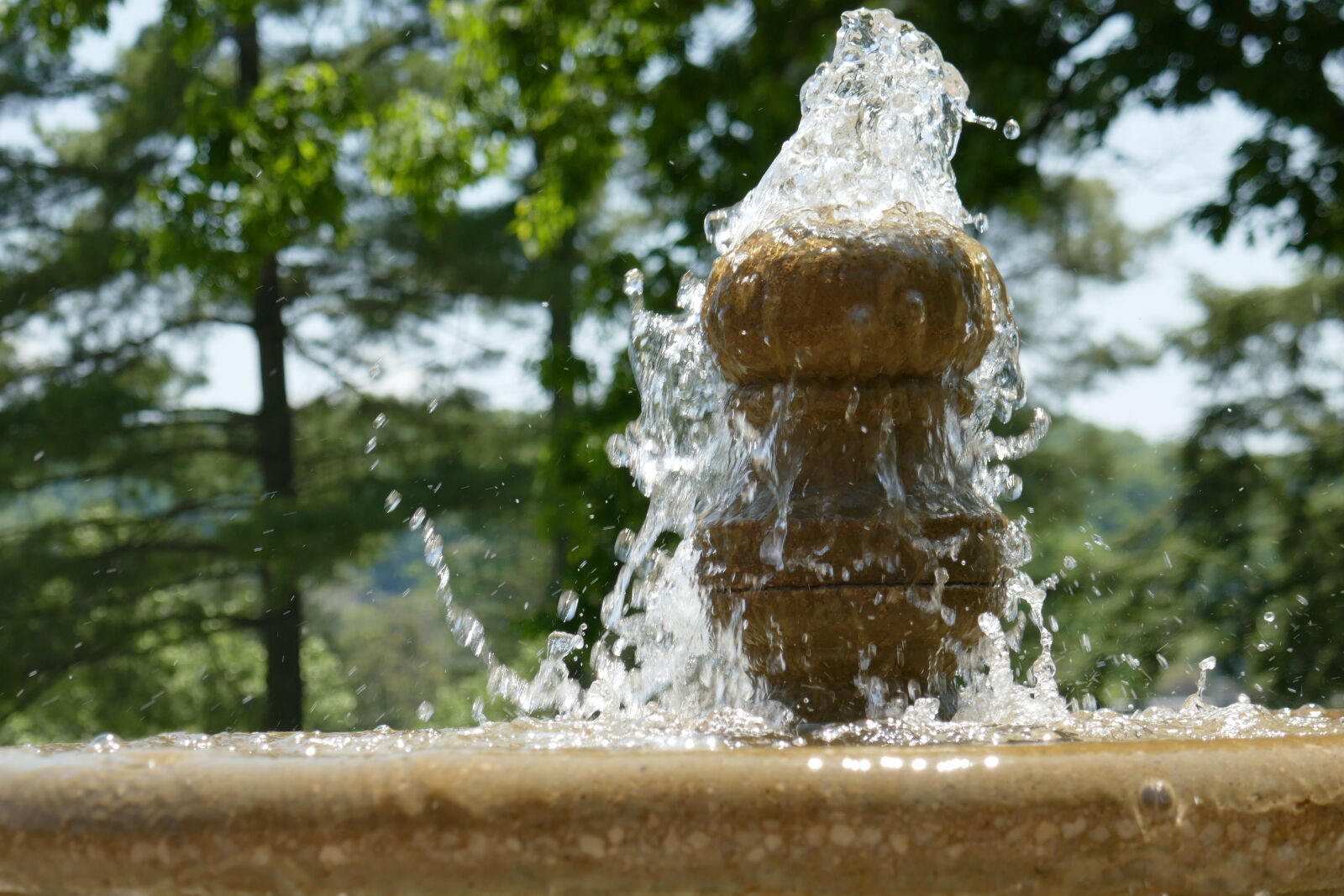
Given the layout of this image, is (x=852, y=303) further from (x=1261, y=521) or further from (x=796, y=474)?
(x=1261, y=521)

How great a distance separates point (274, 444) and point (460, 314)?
2.67m

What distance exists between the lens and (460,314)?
16.0 m

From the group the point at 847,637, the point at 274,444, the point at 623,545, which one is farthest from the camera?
the point at 274,444

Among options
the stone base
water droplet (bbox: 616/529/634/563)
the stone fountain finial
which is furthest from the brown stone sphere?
water droplet (bbox: 616/529/634/563)

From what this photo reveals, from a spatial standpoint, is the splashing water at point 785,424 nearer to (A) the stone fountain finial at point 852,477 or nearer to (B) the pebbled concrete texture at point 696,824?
(A) the stone fountain finial at point 852,477

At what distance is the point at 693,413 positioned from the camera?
397 centimetres

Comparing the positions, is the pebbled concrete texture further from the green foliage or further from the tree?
the tree

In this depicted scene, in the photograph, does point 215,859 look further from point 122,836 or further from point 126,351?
point 126,351

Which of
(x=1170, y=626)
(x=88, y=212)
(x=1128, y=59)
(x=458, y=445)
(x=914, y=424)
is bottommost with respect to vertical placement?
(x=1170, y=626)

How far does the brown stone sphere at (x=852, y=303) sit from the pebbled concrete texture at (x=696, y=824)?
50.9 inches

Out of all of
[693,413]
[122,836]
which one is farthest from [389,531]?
[122,836]

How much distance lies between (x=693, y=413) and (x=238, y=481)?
1193 cm

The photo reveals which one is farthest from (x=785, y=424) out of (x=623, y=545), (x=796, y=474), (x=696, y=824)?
(x=623, y=545)

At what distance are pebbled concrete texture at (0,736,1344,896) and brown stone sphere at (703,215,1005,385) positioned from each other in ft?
4.24
